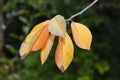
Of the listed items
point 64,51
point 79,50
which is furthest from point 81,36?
point 79,50

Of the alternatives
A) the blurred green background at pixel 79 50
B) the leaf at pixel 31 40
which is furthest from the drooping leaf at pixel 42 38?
the blurred green background at pixel 79 50

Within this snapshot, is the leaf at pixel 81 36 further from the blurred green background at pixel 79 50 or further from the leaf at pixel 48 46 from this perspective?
the blurred green background at pixel 79 50

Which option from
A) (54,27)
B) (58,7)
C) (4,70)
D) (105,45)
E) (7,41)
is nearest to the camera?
(54,27)

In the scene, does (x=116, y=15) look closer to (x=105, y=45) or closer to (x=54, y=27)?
(x=105, y=45)

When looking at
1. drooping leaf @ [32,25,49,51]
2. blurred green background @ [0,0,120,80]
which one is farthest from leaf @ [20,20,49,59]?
blurred green background @ [0,0,120,80]

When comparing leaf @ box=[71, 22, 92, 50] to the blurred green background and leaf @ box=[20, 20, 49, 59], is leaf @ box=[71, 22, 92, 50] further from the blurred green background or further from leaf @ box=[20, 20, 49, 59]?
the blurred green background

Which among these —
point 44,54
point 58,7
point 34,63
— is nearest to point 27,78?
point 34,63
